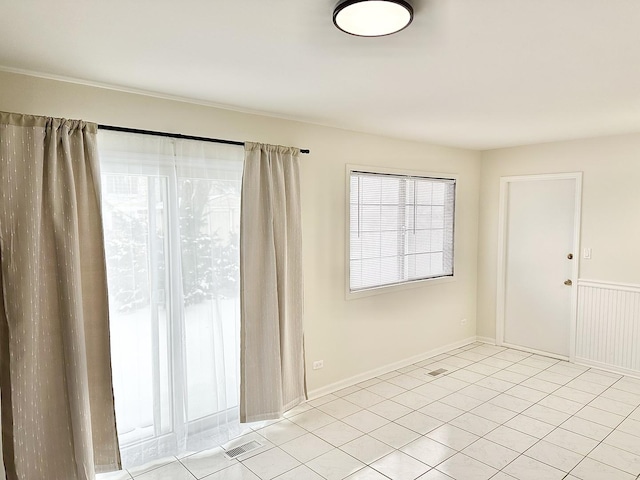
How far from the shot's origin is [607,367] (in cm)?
453

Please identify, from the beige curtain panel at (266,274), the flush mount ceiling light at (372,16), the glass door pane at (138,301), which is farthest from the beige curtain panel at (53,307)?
the flush mount ceiling light at (372,16)

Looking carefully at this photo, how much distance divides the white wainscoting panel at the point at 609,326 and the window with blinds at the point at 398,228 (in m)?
1.50

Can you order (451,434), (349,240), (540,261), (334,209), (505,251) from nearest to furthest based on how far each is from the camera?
(451,434), (334,209), (349,240), (540,261), (505,251)

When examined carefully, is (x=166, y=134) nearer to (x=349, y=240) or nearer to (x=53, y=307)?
(x=53, y=307)

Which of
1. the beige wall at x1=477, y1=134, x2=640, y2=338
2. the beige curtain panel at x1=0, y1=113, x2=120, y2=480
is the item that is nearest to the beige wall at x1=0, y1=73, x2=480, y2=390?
the beige curtain panel at x1=0, y1=113, x2=120, y2=480

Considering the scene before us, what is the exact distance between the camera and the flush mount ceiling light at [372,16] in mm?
1545

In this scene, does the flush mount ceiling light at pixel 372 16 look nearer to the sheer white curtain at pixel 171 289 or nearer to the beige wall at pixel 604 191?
the sheer white curtain at pixel 171 289


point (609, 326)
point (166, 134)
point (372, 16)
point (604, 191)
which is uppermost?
point (372, 16)

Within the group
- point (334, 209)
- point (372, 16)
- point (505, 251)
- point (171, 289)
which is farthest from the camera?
point (505, 251)

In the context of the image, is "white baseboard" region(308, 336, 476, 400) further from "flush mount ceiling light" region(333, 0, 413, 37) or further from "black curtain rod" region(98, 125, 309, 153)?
"flush mount ceiling light" region(333, 0, 413, 37)

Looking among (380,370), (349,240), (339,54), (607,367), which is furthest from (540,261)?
(339,54)

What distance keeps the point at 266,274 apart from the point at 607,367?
12.7 ft

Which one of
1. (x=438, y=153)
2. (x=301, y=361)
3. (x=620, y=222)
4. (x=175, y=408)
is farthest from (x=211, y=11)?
(x=620, y=222)

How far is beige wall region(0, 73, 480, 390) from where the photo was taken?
8.57ft
